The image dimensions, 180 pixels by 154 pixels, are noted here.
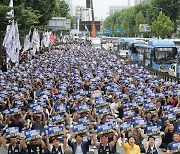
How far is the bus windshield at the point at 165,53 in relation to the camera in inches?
1473

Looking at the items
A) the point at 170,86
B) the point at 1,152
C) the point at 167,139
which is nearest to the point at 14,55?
the point at 170,86

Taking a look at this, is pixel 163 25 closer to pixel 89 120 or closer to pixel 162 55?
pixel 162 55

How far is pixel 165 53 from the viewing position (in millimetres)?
37625

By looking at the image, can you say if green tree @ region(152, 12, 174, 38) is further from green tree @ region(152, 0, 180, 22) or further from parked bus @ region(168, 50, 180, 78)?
parked bus @ region(168, 50, 180, 78)

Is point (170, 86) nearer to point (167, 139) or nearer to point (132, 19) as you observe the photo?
point (167, 139)

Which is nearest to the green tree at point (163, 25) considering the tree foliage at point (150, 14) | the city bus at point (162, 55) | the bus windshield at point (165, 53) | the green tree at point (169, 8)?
the tree foliage at point (150, 14)

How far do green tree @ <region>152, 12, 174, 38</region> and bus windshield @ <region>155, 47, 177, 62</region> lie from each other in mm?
46868

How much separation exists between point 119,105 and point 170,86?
4.77 m

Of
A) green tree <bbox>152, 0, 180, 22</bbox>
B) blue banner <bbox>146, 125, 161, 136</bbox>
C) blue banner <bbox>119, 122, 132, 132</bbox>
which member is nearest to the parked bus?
blue banner <bbox>119, 122, 132, 132</bbox>

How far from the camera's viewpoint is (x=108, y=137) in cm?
1162

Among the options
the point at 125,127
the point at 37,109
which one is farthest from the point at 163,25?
the point at 125,127

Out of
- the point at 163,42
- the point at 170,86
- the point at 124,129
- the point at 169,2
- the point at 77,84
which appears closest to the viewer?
the point at 124,129

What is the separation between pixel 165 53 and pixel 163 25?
4733cm

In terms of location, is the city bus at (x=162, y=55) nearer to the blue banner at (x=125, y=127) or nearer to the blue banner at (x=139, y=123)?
the blue banner at (x=139, y=123)
